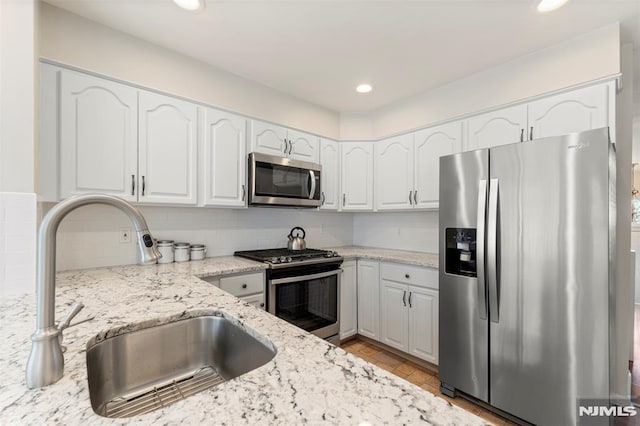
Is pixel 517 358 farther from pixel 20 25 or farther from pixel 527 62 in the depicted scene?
pixel 20 25

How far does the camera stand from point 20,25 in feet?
4.71

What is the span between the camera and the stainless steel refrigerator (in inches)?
59.6

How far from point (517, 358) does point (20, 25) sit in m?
3.27

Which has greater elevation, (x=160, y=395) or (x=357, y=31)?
(x=357, y=31)

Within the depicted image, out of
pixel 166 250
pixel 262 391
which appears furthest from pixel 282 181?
pixel 262 391

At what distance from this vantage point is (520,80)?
7.38 feet

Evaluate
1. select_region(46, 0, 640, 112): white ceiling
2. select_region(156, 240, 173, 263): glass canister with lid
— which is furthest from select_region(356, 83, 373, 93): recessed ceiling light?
select_region(156, 240, 173, 263): glass canister with lid

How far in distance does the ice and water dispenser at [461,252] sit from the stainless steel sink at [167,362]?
5.32 feet

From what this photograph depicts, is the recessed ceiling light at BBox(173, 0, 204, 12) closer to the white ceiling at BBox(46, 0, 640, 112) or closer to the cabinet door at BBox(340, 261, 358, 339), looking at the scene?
the white ceiling at BBox(46, 0, 640, 112)

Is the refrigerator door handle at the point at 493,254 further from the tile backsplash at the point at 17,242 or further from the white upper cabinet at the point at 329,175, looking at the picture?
the tile backsplash at the point at 17,242

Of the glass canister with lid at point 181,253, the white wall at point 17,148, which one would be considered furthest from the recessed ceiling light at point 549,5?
the glass canister with lid at point 181,253

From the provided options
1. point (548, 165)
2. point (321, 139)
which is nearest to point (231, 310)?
point (548, 165)

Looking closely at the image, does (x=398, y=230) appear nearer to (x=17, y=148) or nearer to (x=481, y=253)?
(x=481, y=253)

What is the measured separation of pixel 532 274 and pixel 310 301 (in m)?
1.66
